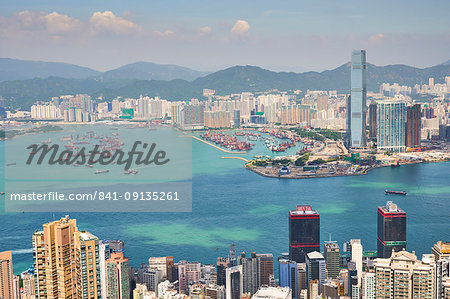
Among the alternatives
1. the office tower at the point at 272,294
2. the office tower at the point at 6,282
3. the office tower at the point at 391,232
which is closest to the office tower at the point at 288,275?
the office tower at the point at 272,294

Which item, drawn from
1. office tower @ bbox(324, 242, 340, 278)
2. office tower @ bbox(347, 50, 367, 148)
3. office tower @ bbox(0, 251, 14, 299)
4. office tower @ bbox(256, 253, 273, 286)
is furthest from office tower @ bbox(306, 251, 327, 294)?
office tower @ bbox(347, 50, 367, 148)

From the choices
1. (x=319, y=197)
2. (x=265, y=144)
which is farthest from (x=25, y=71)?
(x=319, y=197)

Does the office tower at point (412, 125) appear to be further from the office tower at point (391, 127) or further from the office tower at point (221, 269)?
the office tower at point (221, 269)

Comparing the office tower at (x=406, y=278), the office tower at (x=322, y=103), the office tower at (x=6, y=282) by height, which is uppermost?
the office tower at (x=322, y=103)

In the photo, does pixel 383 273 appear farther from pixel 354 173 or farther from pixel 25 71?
pixel 25 71

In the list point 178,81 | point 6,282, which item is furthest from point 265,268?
point 178,81

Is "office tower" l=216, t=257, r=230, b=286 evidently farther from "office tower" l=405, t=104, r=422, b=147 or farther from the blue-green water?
"office tower" l=405, t=104, r=422, b=147

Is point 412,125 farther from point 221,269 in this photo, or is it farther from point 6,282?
point 6,282
